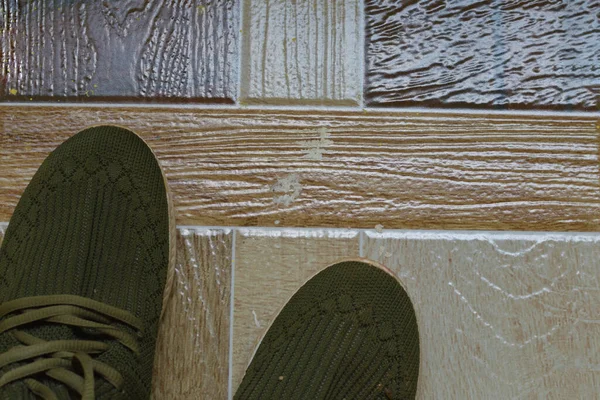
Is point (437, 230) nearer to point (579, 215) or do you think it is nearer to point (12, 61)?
point (579, 215)

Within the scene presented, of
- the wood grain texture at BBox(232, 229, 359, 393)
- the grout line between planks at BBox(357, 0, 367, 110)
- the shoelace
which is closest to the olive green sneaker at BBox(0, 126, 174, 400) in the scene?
the shoelace

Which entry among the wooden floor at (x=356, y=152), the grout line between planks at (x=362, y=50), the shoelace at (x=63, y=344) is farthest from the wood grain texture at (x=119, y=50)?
the shoelace at (x=63, y=344)

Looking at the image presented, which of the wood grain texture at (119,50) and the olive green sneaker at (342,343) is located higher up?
the wood grain texture at (119,50)

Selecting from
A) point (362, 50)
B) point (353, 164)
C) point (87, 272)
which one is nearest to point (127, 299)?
point (87, 272)

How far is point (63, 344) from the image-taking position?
2.16 ft

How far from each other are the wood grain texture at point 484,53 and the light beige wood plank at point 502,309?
20 cm

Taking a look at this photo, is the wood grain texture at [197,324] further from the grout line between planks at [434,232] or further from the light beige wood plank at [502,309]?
the light beige wood plank at [502,309]

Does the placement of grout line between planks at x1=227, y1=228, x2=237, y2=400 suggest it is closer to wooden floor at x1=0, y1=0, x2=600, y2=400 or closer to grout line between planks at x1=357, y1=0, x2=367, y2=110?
wooden floor at x1=0, y1=0, x2=600, y2=400

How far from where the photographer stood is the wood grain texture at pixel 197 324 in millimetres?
737

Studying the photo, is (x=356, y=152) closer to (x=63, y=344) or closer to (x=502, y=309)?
(x=502, y=309)

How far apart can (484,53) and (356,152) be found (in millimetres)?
239

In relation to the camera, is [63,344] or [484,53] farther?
[484,53]

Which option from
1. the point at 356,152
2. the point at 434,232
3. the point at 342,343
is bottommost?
the point at 342,343

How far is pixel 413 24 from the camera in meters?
0.80
